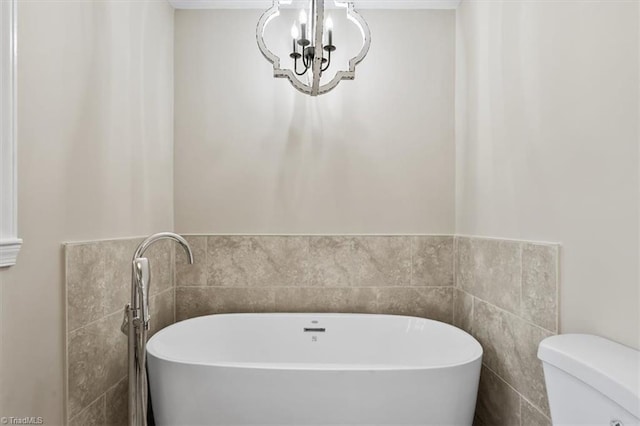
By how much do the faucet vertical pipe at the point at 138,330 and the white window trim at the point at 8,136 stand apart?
1.07ft

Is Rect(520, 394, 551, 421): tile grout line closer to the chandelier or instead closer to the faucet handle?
the faucet handle

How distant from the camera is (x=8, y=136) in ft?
3.36

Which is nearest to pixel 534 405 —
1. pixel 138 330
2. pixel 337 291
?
pixel 337 291

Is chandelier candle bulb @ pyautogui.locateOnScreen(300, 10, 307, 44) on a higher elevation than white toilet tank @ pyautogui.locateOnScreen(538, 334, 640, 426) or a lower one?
higher

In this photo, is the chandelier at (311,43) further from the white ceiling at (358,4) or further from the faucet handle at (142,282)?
the faucet handle at (142,282)

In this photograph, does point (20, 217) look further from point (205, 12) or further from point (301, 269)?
point (205, 12)

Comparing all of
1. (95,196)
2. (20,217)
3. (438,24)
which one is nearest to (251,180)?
(95,196)

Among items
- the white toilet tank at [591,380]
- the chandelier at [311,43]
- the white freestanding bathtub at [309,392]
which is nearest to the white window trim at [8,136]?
the white freestanding bathtub at [309,392]

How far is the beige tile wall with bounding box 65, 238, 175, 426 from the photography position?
1305 millimetres

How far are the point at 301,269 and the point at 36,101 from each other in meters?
1.45

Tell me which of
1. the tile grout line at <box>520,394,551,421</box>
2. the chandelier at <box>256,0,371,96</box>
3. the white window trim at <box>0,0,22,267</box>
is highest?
the chandelier at <box>256,0,371,96</box>

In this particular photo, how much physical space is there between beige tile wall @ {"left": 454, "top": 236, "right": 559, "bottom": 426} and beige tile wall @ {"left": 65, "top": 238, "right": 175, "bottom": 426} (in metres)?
1.66

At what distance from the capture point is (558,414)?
3.21 ft

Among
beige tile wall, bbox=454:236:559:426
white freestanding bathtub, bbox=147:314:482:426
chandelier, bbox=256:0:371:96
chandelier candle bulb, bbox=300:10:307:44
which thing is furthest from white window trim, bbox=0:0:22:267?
beige tile wall, bbox=454:236:559:426
